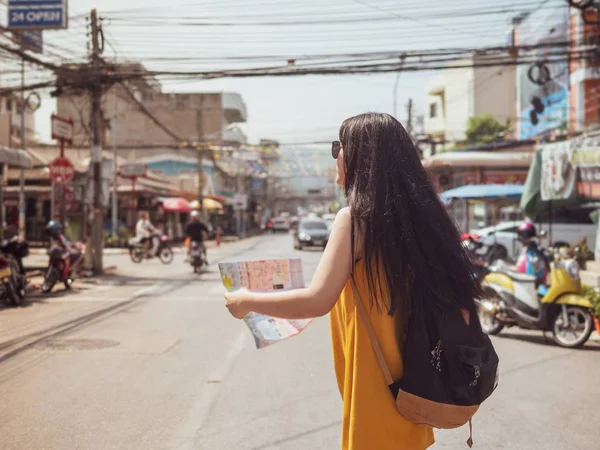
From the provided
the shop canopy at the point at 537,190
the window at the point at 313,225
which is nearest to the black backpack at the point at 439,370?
the shop canopy at the point at 537,190

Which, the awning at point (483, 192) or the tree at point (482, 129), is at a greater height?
the tree at point (482, 129)

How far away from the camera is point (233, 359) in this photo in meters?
7.61

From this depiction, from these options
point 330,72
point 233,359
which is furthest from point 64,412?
point 330,72

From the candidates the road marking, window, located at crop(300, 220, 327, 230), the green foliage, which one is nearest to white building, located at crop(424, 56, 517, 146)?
window, located at crop(300, 220, 327, 230)

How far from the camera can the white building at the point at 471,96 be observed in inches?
2015

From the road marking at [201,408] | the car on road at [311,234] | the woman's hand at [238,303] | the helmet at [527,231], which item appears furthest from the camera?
the car on road at [311,234]

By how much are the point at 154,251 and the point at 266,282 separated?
882 inches

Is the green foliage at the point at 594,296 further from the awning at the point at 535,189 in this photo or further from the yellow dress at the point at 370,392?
the yellow dress at the point at 370,392

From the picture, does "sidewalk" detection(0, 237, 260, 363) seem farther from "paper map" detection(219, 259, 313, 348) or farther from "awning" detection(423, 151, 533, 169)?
"awning" detection(423, 151, 533, 169)

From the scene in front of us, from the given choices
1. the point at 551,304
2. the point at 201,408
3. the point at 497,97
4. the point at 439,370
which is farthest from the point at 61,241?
the point at 497,97

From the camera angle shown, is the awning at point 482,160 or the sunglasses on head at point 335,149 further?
the awning at point 482,160

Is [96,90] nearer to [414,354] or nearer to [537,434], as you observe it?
[537,434]

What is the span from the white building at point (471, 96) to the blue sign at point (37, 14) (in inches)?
1385

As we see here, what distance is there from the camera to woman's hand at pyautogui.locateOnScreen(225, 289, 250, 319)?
7.56 feet
